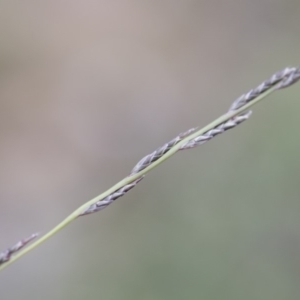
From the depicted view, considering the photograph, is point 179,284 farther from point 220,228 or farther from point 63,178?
point 63,178

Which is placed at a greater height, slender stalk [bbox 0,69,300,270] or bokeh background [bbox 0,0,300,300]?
bokeh background [bbox 0,0,300,300]

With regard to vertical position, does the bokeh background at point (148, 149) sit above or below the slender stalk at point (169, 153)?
above

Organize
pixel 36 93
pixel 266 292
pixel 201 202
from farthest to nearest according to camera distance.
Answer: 1. pixel 36 93
2. pixel 201 202
3. pixel 266 292

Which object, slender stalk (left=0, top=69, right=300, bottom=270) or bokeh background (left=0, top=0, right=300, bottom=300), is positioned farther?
bokeh background (left=0, top=0, right=300, bottom=300)

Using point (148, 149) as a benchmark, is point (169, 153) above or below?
below

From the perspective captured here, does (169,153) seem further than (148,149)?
No

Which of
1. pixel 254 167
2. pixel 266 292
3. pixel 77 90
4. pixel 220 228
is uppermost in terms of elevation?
pixel 77 90

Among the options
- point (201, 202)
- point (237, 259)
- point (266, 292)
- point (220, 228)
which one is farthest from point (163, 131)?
point (266, 292)

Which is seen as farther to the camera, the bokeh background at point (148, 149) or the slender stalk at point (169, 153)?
the bokeh background at point (148, 149)
